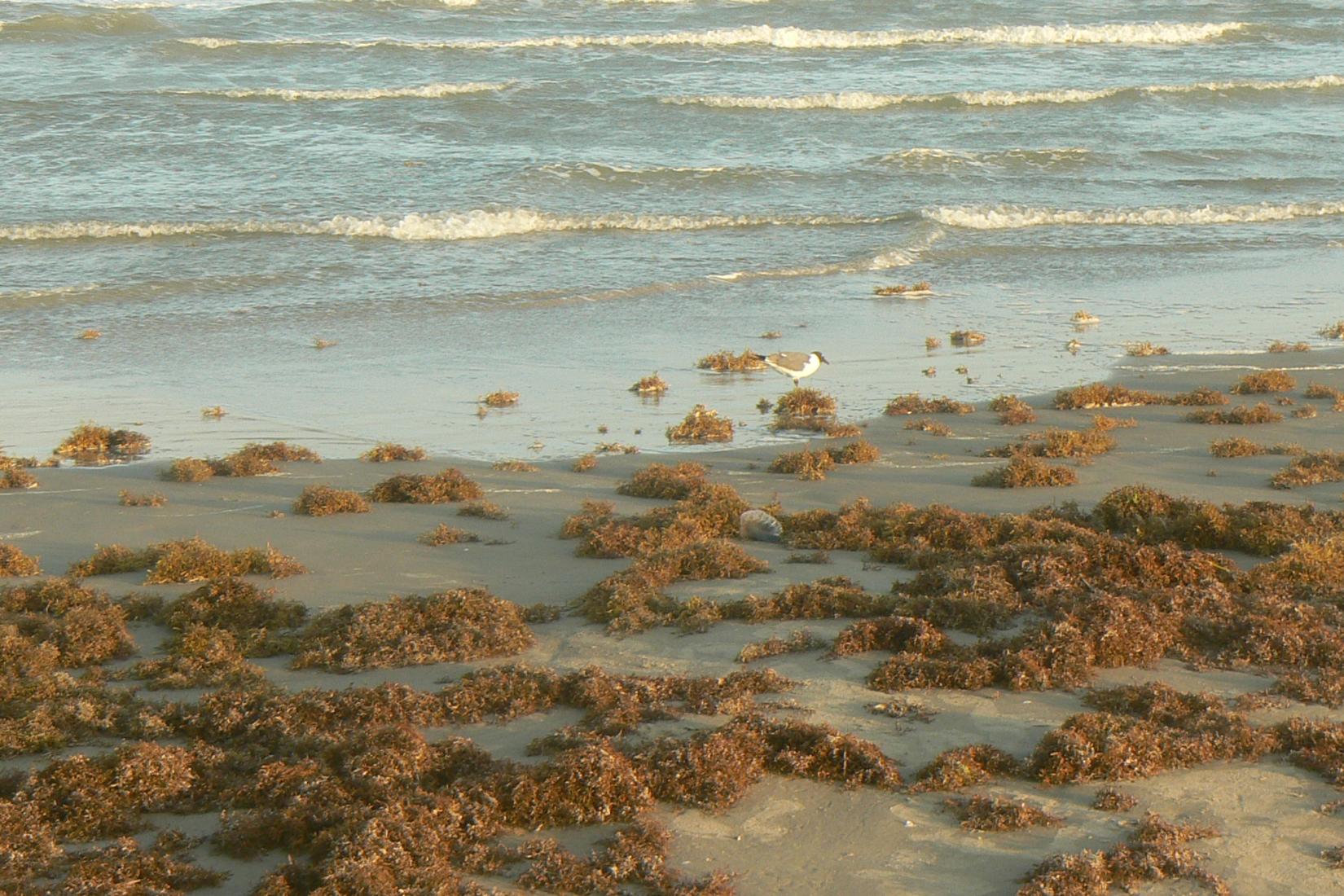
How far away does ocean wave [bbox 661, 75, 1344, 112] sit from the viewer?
24.7 m

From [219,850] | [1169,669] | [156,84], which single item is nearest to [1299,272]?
[1169,669]

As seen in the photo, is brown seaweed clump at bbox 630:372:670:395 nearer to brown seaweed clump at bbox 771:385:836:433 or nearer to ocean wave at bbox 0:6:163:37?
brown seaweed clump at bbox 771:385:836:433

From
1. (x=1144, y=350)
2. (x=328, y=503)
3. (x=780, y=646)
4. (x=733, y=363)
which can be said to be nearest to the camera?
A: (x=780, y=646)

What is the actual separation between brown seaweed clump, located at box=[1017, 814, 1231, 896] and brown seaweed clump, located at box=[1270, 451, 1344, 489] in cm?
453

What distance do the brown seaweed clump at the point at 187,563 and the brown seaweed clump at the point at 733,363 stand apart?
5352 millimetres

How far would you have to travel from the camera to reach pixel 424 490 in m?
8.46

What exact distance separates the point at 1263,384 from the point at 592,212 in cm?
966

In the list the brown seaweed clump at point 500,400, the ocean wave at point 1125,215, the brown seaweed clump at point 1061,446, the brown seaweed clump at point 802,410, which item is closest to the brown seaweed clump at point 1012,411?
the brown seaweed clump at point 1061,446

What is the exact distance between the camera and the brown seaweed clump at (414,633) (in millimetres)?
5934

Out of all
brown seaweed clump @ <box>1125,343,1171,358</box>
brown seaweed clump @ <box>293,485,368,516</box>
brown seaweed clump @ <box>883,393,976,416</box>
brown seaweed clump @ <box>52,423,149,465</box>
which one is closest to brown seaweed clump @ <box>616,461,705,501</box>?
brown seaweed clump @ <box>293,485,368,516</box>

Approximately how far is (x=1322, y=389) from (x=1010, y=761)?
23.5ft

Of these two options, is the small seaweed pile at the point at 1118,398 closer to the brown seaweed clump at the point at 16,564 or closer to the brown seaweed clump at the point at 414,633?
the brown seaweed clump at the point at 414,633

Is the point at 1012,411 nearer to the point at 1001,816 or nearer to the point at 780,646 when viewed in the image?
the point at 780,646

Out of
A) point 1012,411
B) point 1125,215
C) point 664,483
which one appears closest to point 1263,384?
point 1012,411
